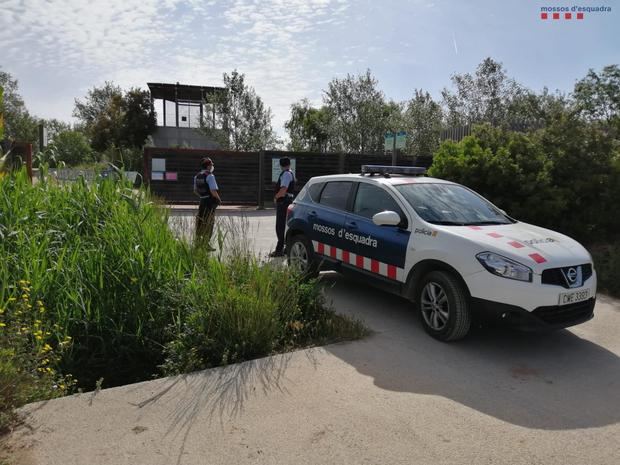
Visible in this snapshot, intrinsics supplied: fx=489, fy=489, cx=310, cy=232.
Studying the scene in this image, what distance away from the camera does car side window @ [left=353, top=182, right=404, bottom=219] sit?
18.4 ft

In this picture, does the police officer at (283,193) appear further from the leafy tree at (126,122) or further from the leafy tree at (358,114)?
the leafy tree at (126,122)

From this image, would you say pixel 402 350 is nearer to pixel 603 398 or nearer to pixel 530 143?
pixel 603 398

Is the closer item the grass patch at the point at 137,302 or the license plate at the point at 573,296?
the grass patch at the point at 137,302

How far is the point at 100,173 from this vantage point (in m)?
6.11

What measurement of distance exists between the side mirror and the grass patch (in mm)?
978

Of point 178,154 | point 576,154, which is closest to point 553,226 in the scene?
point 576,154

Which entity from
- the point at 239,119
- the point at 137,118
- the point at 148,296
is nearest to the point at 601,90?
the point at 239,119

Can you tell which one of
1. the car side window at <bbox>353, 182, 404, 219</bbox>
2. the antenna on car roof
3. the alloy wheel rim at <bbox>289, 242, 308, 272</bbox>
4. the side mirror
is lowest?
the alloy wheel rim at <bbox>289, 242, 308, 272</bbox>

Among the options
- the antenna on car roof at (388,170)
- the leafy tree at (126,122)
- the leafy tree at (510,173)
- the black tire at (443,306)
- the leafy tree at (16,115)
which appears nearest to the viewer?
the black tire at (443,306)

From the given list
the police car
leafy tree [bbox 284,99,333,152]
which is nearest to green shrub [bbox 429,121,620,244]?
the police car

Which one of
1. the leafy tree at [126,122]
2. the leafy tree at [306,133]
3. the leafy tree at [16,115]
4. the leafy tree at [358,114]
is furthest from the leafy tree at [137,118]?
the leafy tree at [358,114]

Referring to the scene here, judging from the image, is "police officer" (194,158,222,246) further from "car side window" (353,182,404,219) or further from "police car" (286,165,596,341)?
"car side window" (353,182,404,219)

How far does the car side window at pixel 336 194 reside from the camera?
249 inches

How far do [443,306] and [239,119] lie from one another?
2278 centimetres
